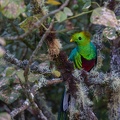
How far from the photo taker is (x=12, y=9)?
1.16 meters

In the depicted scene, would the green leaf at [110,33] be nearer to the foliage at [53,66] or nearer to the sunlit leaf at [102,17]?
the foliage at [53,66]

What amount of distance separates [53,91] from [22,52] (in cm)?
47

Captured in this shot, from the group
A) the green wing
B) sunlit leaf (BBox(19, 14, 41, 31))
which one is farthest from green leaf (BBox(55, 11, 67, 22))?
the green wing

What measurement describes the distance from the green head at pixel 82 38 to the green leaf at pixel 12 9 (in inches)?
42.1

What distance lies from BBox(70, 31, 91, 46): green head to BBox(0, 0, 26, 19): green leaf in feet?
3.50

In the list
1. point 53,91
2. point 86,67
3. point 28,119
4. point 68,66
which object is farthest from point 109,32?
point 53,91

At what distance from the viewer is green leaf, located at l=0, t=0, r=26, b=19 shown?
115 centimetres

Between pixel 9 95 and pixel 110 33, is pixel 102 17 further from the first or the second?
pixel 9 95

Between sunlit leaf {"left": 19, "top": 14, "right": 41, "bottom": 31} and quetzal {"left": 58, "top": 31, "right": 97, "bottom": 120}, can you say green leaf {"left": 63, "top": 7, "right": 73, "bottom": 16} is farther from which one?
quetzal {"left": 58, "top": 31, "right": 97, "bottom": 120}

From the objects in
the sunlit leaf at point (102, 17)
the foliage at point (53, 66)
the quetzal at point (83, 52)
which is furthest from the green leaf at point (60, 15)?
the quetzal at point (83, 52)

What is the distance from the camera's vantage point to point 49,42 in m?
1.50

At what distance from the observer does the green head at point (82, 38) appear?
2.22m

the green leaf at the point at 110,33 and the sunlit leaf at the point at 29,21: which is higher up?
the sunlit leaf at the point at 29,21

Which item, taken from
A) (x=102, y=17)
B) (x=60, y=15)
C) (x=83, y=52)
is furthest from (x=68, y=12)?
(x=83, y=52)
